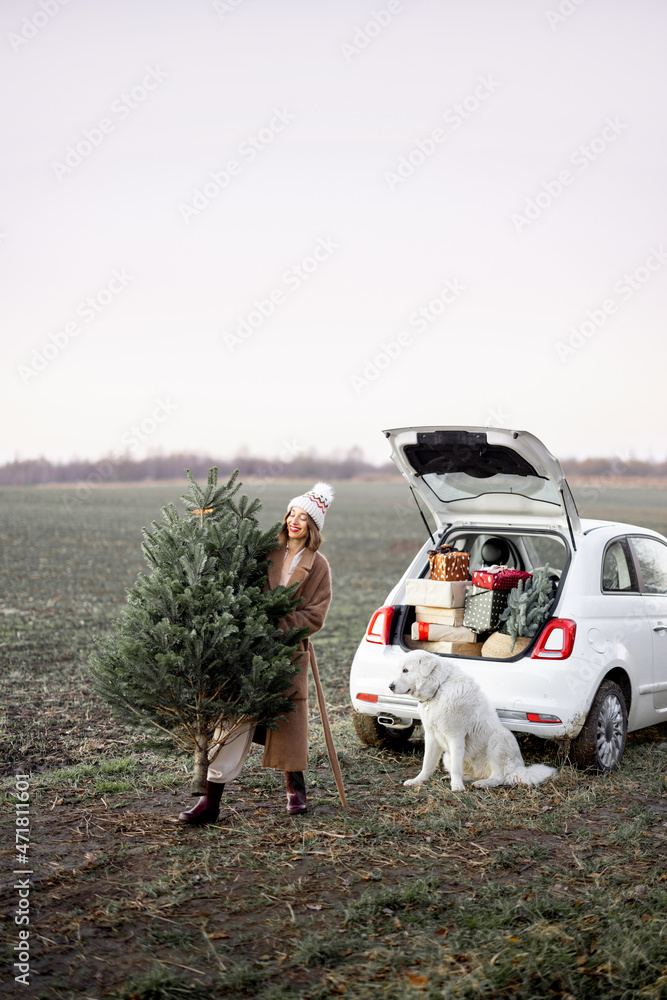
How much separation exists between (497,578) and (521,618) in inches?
16.7

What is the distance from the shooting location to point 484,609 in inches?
266

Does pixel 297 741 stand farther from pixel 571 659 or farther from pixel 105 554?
pixel 105 554

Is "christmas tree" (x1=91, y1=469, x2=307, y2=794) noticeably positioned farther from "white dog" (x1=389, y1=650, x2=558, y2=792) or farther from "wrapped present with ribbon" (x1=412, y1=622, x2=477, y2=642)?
"wrapped present with ribbon" (x1=412, y1=622, x2=477, y2=642)

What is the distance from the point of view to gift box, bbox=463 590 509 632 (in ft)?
22.0

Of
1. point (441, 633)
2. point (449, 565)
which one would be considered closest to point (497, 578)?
point (449, 565)

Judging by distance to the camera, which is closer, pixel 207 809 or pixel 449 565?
pixel 207 809

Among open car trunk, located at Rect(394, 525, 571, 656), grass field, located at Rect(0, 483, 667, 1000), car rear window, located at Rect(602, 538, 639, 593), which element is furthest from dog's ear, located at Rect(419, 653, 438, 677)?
car rear window, located at Rect(602, 538, 639, 593)

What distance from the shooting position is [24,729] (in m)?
7.62

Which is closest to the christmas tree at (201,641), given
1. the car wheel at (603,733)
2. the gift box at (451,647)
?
the gift box at (451,647)

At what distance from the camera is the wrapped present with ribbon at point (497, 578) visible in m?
6.73

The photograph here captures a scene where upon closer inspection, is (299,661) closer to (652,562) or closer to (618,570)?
(618,570)

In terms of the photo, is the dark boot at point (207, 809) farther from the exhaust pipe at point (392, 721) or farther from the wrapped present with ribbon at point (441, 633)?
the wrapped present with ribbon at point (441, 633)

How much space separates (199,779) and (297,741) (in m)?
0.62

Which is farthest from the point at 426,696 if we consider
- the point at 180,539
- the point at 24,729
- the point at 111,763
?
the point at 24,729
